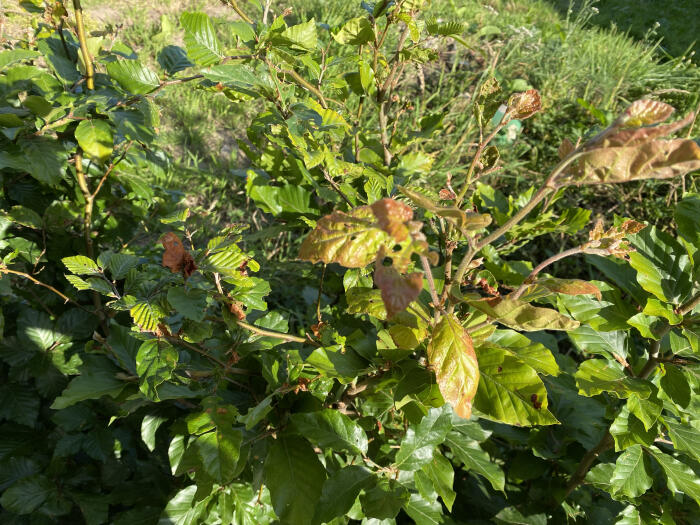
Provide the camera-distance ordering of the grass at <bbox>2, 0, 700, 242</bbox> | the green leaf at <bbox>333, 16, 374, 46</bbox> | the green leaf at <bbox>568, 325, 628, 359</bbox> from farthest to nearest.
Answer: the grass at <bbox>2, 0, 700, 242</bbox> < the green leaf at <bbox>333, 16, 374, 46</bbox> < the green leaf at <bbox>568, 325, 628, 359</bbox>

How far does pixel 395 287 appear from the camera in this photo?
0.51 metres

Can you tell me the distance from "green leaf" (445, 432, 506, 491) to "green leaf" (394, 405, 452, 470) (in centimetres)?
12

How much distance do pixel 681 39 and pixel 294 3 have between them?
4.37 metres

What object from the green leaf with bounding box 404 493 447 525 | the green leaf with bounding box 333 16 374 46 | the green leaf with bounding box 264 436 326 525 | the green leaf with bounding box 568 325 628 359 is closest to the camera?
the green leaf with bounding box 264 436 326 525

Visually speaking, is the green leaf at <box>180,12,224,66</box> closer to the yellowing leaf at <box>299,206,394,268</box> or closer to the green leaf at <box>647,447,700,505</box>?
the yellowing leaf at <box>299,206,394,268</box>

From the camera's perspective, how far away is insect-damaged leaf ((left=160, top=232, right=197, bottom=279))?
2.61 feet

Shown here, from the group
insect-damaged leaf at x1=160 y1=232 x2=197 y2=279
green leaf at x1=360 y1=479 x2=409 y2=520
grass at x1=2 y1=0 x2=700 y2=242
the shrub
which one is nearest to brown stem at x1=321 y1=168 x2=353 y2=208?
the shrub

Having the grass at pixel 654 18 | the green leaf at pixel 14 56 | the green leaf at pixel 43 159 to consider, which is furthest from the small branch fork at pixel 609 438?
the grass at pixel 654 18

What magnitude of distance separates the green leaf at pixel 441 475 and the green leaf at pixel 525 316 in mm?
445

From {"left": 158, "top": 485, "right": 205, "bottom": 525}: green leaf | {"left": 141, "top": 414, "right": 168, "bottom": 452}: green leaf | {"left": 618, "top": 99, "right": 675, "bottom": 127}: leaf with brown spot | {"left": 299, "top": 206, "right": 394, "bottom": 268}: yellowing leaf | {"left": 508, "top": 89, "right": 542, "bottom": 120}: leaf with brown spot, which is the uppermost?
{"left": 618, "top": 99, "right": 675, "bottom": 127}: leaf with brown spot

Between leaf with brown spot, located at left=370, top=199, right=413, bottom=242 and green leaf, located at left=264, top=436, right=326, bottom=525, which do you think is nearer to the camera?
leaf with brown spot, located at left=370, top=199, right=413, bottom=242

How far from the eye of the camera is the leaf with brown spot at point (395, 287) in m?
0.50

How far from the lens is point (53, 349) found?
50.6 inches

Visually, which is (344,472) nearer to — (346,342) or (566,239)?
(346,342)
